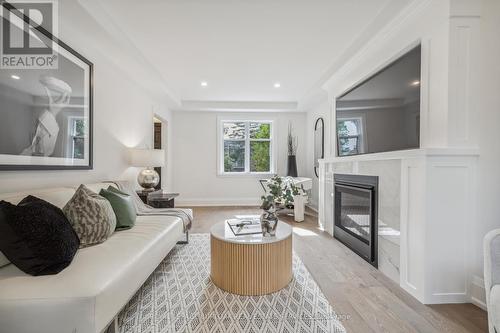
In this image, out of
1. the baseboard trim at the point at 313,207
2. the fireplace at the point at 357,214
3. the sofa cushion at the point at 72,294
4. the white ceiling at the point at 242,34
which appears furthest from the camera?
the baseboard trim at the point at 313,207

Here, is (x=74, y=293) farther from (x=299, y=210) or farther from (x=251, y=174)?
(x=251, y=174)

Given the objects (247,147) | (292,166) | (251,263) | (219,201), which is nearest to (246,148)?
(247,147)

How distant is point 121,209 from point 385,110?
279cm

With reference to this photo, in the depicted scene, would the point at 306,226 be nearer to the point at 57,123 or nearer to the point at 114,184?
the point at 114,184

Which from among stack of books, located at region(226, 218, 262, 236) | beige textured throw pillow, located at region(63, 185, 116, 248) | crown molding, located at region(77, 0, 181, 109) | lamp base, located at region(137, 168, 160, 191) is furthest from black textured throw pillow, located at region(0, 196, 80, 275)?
lamp base, located at region(137, 168, 160, 191)

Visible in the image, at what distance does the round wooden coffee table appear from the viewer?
181 centimetres

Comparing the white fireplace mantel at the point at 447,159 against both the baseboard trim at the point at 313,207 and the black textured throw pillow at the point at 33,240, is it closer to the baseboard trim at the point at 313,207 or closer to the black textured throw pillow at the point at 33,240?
the black textured throw pillow at the point at 33,240

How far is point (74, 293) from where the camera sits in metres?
1.09

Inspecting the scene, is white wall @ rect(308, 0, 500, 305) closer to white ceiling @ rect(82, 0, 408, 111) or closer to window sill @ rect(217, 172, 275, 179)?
white ceiling @ rect(82, 0, 408, 111)

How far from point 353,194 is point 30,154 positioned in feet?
10.7

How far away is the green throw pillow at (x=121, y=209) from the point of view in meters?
2.12

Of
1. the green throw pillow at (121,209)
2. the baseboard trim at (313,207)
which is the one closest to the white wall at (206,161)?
the baseboard trim at (313,207)

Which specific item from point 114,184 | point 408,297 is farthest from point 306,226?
point 114,184

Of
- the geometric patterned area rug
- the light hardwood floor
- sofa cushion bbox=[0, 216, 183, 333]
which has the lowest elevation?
the geometric patterned area rug
